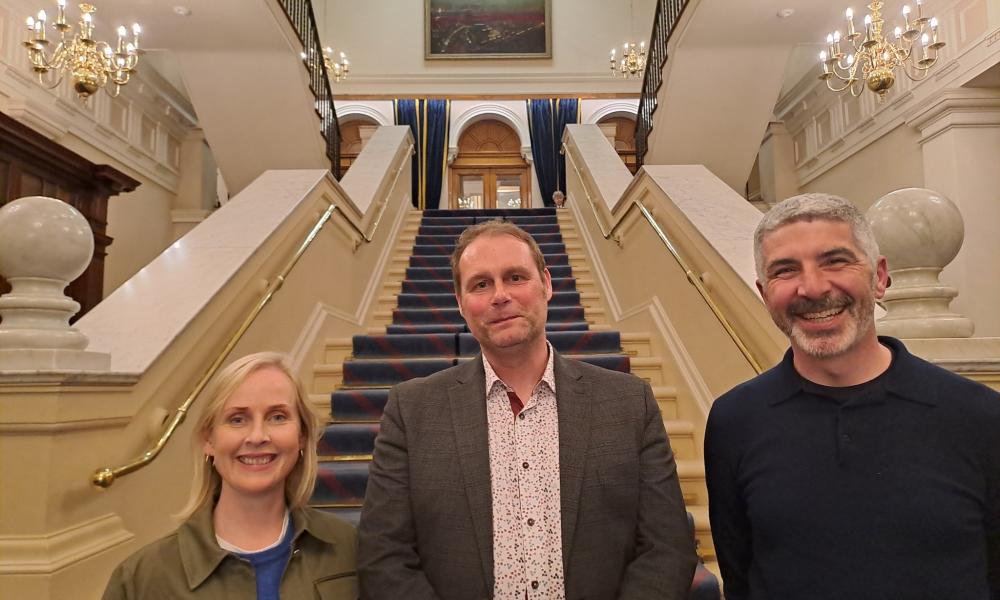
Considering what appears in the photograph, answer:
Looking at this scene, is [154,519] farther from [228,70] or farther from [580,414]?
[228,70]

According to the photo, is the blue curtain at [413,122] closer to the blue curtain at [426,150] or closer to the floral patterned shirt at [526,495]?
the blue curtain at [426,150]

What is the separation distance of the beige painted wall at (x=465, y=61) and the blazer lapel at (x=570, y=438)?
423 inches

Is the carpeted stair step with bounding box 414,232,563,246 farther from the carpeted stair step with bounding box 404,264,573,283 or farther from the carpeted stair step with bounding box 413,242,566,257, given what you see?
the carpeted stair step with bounding box 404,264,573,283

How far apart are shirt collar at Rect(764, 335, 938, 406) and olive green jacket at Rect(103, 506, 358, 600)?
881 millimetres

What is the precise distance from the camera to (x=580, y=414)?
54.3 inches

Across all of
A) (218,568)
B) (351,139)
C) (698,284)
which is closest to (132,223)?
(351,139)

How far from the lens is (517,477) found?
134cm

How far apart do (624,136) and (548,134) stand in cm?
142

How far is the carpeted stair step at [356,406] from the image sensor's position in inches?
127

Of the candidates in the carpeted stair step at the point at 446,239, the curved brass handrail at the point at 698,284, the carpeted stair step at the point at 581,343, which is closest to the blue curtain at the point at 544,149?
the carpeted stair step at the point at 446,239

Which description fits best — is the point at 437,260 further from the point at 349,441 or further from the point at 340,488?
the point at 340,488

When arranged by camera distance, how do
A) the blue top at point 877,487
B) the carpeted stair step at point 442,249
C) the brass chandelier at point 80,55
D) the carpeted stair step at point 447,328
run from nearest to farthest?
1. the blue top at point 877,487
2. the carpeted stair step at point 447,328
3. the brass chandelier at point 80,55
4. the carpeted stair step at point 442,249

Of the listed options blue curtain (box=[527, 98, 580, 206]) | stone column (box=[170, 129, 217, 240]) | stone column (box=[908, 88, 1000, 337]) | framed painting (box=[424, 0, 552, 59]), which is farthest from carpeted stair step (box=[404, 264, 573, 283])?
framed painting (box=[424, 0, 552, 59])

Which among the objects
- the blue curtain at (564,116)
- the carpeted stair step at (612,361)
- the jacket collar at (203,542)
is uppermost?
the blue curtain at (564,116)
